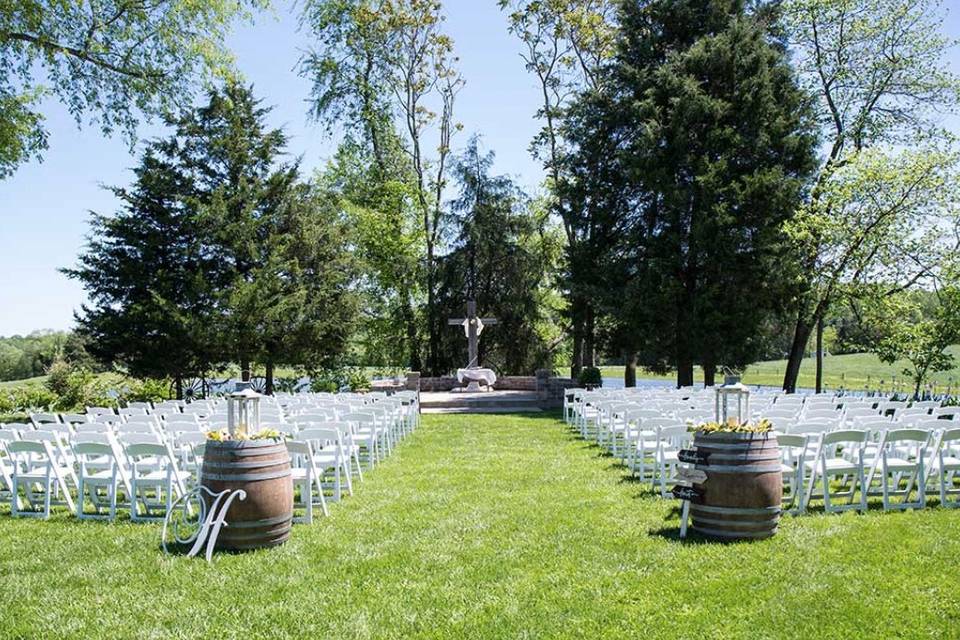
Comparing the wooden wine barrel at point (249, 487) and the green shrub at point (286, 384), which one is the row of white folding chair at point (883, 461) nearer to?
the wooden wine barrel at point (249, 487)

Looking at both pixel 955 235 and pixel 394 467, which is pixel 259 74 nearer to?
pixel 394 467

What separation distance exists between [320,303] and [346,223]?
4531mm

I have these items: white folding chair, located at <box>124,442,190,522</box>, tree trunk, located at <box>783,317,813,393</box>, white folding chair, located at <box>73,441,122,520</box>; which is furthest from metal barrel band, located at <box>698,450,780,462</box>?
tree trunk, located at <box>783,317,813,393</box>

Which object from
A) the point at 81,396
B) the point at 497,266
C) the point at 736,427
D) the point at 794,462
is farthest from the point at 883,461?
the point at 497,266

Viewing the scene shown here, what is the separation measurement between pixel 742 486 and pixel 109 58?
14435 millimetres

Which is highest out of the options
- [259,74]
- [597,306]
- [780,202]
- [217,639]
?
[259,74]

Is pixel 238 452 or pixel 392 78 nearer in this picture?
pixel 238 452

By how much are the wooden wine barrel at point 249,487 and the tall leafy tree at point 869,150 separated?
724 inches

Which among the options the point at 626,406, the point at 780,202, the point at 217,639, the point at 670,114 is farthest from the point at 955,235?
the point at 217,639

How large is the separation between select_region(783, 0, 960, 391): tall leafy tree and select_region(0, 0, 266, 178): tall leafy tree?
15.7m

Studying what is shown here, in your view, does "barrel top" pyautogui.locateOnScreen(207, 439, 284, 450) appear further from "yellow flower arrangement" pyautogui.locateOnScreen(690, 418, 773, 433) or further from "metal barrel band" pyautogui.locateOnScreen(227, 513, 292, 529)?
"yellow flower arrangement" pyautogui.locateOnScreen(690, 418, 773, 433)

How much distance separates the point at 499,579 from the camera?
511 centimetres

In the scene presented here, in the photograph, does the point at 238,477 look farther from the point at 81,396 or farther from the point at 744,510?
the point at 81,396

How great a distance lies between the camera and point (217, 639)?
4.18 m
